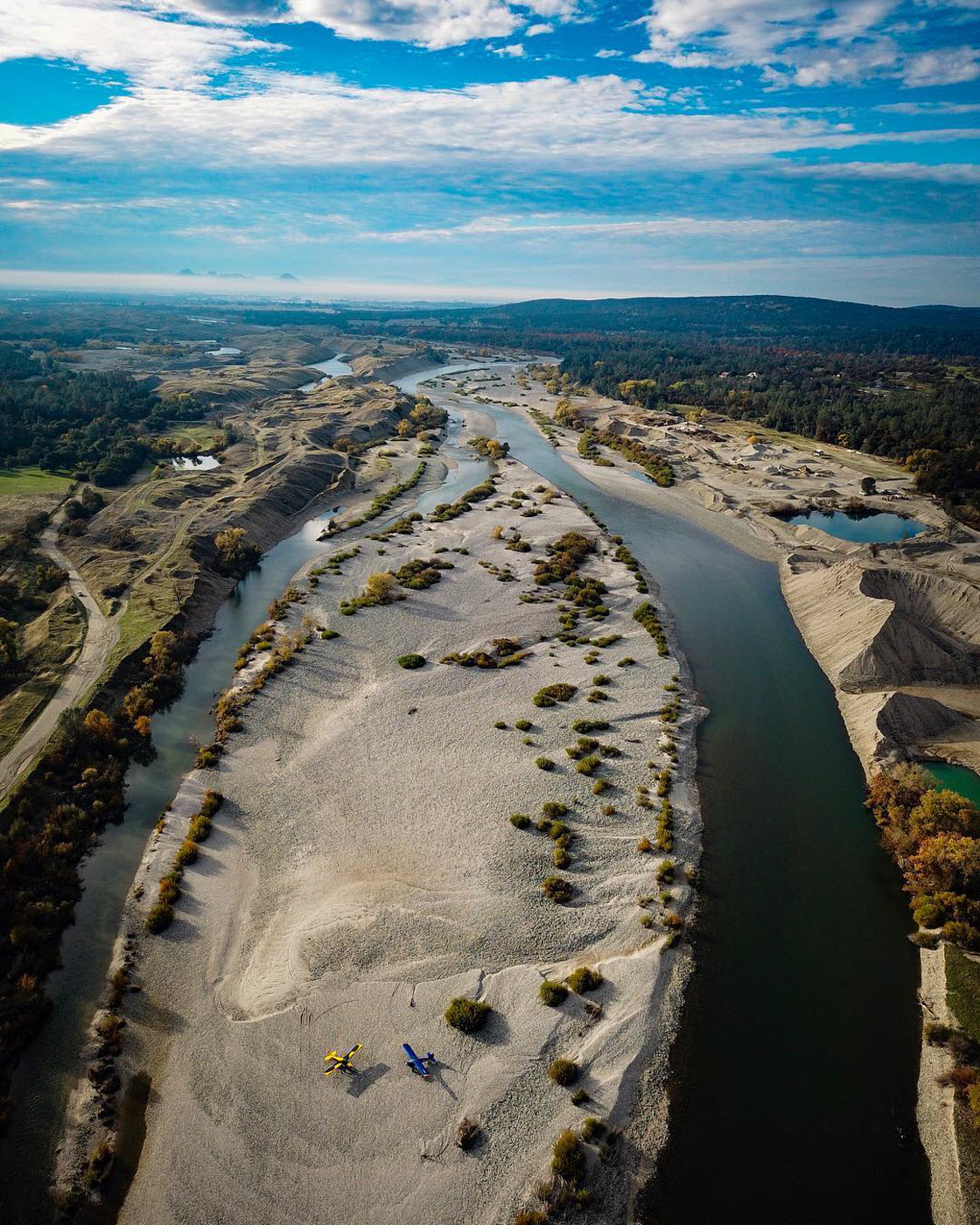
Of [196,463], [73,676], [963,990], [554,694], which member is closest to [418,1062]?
[963,990]

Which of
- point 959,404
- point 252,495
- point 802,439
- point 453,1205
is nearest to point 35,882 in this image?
point 453,1205

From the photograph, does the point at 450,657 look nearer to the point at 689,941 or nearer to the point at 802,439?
the point at 689,941

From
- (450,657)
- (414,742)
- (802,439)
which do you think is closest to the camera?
(414,742)

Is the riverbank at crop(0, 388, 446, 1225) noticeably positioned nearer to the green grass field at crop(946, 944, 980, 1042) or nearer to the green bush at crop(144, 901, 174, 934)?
the green bush at crop(144, 901, 174, 934)

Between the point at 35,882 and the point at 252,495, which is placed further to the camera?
the point at 252,495

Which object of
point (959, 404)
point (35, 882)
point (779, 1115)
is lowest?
point (779, 1115)

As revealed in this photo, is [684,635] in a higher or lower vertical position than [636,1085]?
higher
